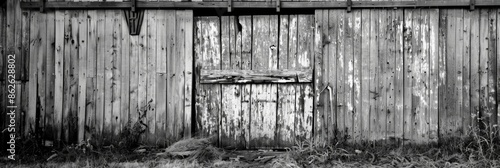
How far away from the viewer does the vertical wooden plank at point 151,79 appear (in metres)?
6.08

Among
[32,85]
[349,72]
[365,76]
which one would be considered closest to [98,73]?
[32,85]

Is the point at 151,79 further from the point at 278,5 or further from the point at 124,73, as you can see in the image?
the point at 278,5

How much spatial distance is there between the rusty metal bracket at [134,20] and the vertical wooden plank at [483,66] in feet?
17.0

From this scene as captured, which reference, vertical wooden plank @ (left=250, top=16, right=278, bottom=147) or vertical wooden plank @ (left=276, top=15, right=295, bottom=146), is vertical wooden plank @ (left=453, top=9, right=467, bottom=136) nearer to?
vertical wooden plank @ (left=276, top=15, right=295, bottom=146)

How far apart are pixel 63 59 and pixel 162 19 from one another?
1682mm

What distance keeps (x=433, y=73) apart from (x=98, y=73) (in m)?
5.15

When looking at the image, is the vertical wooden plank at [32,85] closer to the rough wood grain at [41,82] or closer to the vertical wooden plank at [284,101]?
the rough wood grain at [41,82]

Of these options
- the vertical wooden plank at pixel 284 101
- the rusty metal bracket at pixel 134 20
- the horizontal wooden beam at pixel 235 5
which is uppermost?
the horizontal wooden beam at pixel 235 5

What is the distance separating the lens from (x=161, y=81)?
608 centimetres

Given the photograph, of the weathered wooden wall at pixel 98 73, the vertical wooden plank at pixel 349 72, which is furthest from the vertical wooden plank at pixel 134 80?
the vertical wooden plank at pixel 349 72

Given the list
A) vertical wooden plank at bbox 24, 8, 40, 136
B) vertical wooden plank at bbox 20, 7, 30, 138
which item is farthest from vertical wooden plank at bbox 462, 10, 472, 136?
vertical wooden plank at bbox 20, 7, 30, 138

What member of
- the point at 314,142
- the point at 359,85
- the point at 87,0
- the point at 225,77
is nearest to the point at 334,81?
the point at 359,85

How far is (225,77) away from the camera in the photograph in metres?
6.03

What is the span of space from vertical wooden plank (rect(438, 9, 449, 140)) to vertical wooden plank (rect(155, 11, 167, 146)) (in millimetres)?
4138
